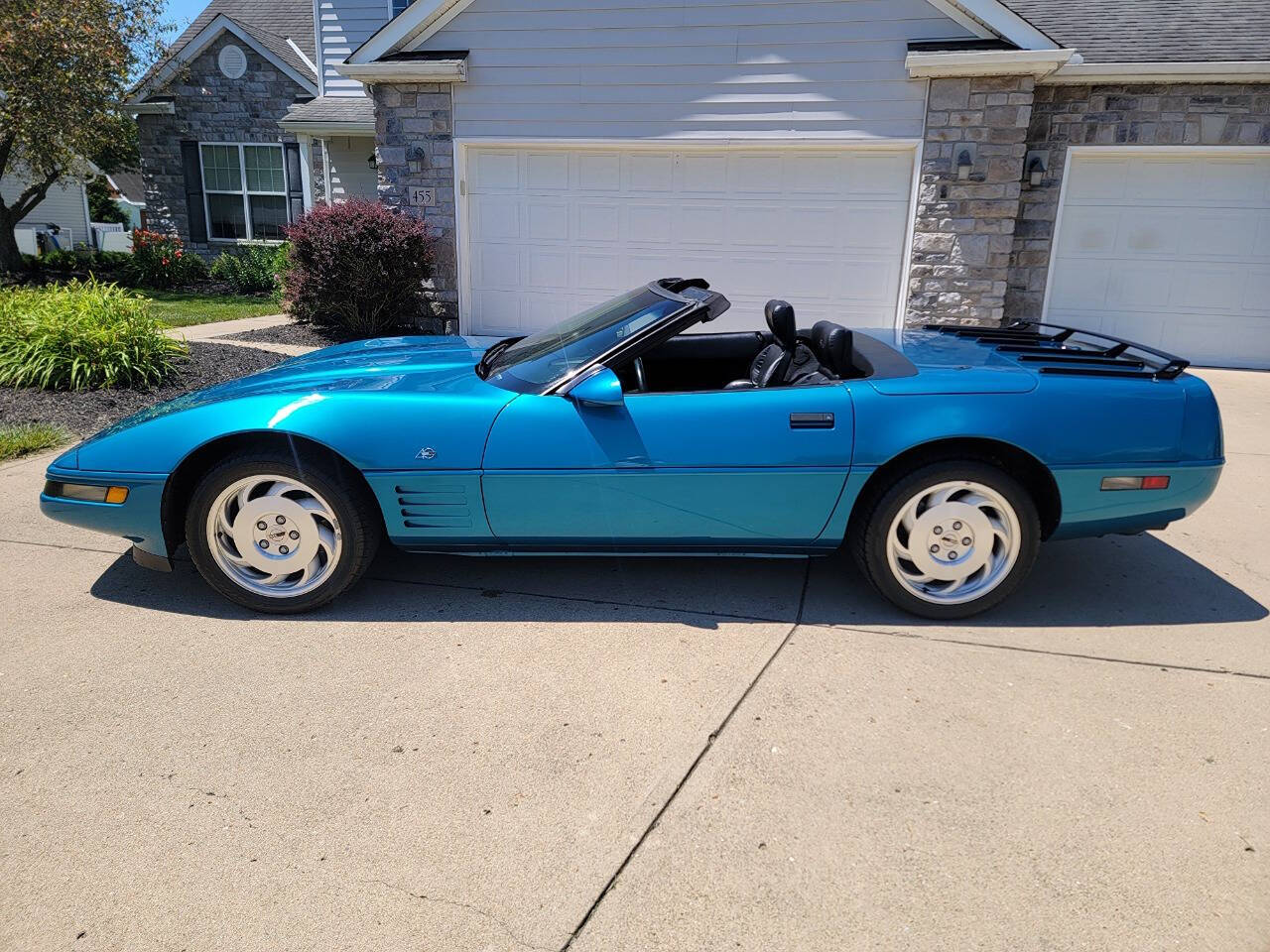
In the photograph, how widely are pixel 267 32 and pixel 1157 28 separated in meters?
14.6

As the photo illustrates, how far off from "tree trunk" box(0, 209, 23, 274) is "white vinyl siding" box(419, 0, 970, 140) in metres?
9.47

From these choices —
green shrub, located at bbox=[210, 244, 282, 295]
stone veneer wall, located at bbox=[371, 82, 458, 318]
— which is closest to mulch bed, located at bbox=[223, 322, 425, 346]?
stone veneer wall, located at bbox=[371, 82, 458, 318]

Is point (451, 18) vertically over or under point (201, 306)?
over

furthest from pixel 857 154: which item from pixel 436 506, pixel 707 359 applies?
pixel 436 506

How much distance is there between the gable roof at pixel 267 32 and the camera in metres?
15.6

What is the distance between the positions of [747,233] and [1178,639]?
730 centimetres

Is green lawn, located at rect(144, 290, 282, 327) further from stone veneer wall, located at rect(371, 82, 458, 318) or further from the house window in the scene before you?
stone veneer wall, located at rect(371, 82, 458, 318)

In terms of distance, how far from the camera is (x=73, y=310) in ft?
24.9

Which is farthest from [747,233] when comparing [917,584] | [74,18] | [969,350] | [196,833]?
[74,18]

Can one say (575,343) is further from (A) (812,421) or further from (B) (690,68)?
(B) (690,68)

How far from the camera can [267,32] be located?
16.8 metres

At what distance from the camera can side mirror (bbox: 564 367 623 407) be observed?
337 centimetres

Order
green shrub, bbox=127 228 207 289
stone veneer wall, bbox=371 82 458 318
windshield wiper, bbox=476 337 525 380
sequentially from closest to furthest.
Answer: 1. windshield wiper, bbox=476 337 525 380
2. stone veneer wall, bbox=371 82 458 318
3. green shrub, bbox=127 228 207 289

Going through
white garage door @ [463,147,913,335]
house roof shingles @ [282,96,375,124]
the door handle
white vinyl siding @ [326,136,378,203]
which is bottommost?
the door handle
